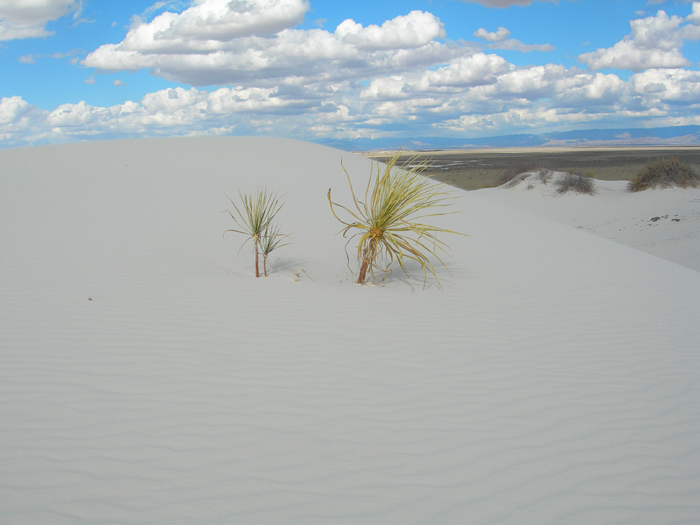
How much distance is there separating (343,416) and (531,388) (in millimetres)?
1519

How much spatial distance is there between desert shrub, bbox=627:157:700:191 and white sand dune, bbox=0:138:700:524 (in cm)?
1685

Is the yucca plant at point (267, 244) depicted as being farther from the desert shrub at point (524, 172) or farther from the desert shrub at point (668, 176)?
the desert shrub at point (524, 172)

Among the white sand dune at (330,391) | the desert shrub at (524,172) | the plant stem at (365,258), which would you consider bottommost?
the white sand dune at (330,391)

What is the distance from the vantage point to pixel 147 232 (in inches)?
307

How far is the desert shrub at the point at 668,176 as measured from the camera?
2096 centimetres

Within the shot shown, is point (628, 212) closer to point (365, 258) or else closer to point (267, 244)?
point (365, 258)

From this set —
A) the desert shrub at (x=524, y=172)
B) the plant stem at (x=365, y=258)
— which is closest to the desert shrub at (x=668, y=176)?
the desert shrub at (x=524, y=172)

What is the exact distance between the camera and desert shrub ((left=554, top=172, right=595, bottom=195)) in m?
22.6

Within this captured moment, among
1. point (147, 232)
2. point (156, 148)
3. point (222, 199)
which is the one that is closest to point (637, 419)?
point (147, 232)

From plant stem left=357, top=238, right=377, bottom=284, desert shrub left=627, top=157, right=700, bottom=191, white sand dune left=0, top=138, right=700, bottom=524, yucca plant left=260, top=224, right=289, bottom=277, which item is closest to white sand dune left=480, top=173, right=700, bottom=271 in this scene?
desert shrub left=627, top=157, right=700, bottom=191

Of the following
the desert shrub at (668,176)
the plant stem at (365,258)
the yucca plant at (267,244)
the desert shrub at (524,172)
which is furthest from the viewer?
the desert shrub at (524,172)

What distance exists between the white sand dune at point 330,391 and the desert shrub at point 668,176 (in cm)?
1685

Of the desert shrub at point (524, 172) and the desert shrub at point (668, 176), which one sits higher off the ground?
the desert shrub at point (524, 172)

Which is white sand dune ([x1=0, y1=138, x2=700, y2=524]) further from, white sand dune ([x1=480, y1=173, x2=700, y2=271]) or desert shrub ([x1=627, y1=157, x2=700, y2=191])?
desert shrub ([x1=627, y1=157, x2=700, y2=191])
